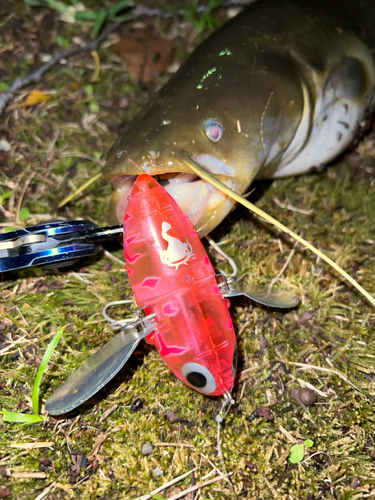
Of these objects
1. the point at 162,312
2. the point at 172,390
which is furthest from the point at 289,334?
the point at 162,312

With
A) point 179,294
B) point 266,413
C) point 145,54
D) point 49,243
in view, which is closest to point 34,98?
point 145,54

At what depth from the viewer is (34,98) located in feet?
10.5

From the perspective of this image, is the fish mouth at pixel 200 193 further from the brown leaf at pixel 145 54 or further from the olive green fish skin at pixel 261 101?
the brown leaf at pixel 145 54

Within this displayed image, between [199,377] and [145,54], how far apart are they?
2.57 m

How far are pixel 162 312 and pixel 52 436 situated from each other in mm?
794

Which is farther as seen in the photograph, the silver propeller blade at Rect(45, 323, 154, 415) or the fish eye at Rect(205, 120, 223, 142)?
the fish eye at Rect(205, 120, 223, 142)

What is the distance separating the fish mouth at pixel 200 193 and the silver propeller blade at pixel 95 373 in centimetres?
62

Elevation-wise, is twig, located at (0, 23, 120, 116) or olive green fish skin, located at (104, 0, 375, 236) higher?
twig, located at (0, 23, 120, 116)

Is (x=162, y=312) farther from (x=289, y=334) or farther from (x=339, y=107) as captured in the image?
(x=339, y=107)

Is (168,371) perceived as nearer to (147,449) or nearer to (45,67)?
(147,449)

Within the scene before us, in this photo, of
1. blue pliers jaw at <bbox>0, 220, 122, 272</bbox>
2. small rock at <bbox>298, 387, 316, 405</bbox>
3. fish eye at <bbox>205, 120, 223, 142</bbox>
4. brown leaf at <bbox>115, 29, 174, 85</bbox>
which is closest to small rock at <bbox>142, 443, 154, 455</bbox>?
small rock at <bbox>298, 387, 316, 405</bbox>

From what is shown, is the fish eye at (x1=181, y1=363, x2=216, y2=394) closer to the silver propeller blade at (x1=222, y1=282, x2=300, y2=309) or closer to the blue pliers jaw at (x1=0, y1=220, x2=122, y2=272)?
the silver propeller blade at (x1=222, y1=282, x2=300, y2=309)

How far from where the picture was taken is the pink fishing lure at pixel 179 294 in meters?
1.87

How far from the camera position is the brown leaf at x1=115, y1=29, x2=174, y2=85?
11.2ft
